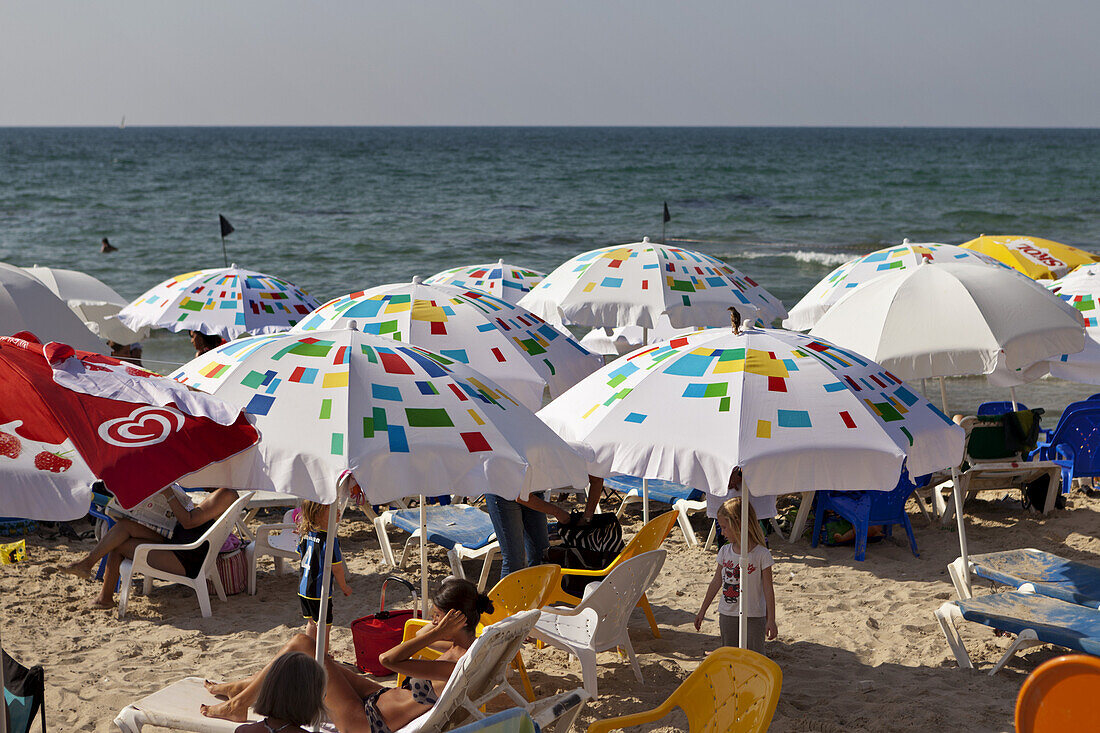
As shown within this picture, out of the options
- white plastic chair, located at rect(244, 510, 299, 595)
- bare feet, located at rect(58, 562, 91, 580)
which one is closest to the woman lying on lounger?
white plastic chair, located at rect(244, 510, 299, 595)

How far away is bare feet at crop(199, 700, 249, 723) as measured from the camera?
403 cm

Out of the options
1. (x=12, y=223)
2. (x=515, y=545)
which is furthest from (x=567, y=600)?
(x=12, y=223)

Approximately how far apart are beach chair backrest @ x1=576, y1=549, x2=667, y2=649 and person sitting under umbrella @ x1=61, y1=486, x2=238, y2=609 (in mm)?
2773

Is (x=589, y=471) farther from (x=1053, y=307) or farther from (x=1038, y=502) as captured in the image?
(x=1038, y=502)

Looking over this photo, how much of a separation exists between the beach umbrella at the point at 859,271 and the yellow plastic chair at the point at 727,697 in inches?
195

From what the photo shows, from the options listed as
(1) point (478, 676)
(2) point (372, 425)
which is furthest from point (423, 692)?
(2) point (372, 425)

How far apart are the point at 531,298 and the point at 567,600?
11.0 ft

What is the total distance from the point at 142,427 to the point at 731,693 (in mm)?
2456

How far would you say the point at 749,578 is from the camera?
486 centimetres

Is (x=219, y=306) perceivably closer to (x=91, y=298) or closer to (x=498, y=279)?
(x=91, y=298)

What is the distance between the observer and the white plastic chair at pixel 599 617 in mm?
4719

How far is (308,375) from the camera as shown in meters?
3.91

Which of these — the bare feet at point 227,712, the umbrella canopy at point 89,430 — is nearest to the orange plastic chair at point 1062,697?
the umbrella canopy at point 89,430

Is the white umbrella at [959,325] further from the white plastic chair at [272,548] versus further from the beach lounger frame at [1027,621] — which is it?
the white plastic chair at [272,548]
